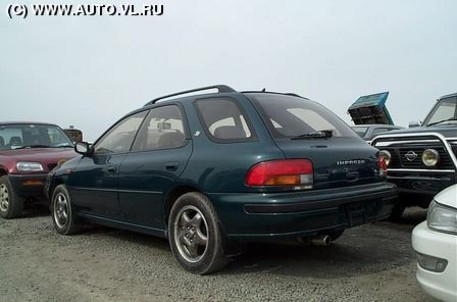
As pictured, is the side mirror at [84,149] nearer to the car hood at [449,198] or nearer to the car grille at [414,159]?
the car grille at [414,159]

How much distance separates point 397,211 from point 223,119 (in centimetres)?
306

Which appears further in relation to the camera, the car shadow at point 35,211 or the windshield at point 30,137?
the windshield at point 30,137

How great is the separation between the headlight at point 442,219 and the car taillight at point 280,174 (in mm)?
1024

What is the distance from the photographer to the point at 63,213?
6.29m

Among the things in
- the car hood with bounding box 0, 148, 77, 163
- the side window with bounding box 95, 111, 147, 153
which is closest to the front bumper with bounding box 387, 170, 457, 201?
the side window with bounding box 95, 111, 147, 153

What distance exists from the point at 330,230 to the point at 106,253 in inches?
98.6

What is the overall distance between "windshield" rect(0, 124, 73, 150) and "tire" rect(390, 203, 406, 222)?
A: 553 cm

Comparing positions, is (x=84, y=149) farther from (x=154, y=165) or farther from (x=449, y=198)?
(x=449, y=198)

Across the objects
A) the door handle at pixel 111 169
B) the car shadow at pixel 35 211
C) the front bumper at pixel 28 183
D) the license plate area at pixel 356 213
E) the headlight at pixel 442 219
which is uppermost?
the headlight at pixel 442 219

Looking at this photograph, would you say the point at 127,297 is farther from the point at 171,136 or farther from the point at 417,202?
the point at 417,202

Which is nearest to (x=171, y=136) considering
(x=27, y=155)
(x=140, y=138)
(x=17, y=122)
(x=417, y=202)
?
(x=140, y=138)

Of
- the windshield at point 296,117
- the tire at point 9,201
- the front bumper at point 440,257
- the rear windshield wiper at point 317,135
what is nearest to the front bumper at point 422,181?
the windshield at point 296,117

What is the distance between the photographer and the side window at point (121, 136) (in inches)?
208

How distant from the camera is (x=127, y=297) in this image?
3.73 m
